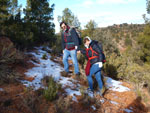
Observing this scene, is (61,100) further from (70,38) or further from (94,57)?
(70,38)

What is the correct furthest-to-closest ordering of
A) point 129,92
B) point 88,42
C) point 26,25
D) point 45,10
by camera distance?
point 45,10 → point 26,25 → point 129,92 → point 88,42

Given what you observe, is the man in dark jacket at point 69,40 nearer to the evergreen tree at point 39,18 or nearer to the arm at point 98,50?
the arm at point 98,50

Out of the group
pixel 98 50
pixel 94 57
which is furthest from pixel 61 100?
pixel 98 50

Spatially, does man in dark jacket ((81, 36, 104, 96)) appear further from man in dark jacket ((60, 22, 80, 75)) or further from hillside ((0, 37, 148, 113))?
man in dark jacket ((60, 22, 80, 75))

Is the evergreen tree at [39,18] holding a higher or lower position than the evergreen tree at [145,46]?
higher

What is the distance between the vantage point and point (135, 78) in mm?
5934

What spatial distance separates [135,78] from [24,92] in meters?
5.39

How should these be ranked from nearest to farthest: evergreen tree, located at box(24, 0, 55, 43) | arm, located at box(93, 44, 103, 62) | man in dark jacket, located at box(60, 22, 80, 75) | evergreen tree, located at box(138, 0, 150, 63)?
arm, located at box(93, 44, 103, 62)
man in dark jacket, located at box(60, 22, 80, 75)
evergreen tree, located at box(24, 0, 55, 43)
evergreen tree, located at box(138, 0, 150, 63)

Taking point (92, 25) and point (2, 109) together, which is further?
point (92, 25)

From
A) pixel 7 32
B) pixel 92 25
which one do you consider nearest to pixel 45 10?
pixel 7 32

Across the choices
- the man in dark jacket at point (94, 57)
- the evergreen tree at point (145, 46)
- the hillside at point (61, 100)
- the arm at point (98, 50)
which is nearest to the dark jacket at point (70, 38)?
the man in dark jacket at point (94, 57)

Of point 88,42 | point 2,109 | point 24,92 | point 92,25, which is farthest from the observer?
point 92,25

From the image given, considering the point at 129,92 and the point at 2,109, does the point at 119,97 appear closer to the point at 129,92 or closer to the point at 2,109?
the point at 129,92

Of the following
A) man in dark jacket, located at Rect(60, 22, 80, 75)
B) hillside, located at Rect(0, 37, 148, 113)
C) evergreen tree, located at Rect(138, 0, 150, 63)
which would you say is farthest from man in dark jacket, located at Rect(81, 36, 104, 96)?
evergreen tree, located at Rect(138, 0, 150, 63)
